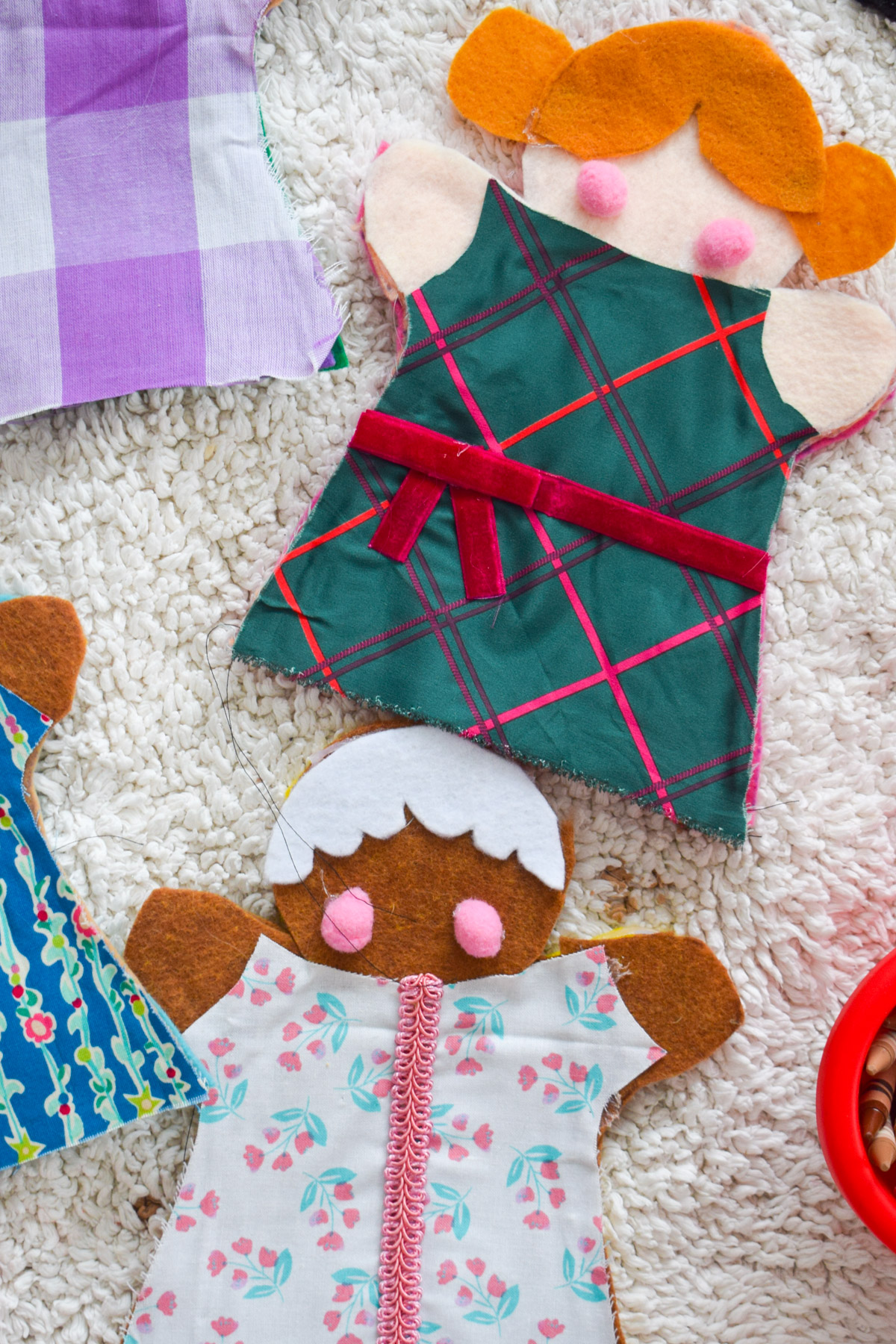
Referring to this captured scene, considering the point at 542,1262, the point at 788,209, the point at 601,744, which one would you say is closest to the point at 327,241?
the point at 788,209

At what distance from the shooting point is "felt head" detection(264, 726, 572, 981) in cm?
99

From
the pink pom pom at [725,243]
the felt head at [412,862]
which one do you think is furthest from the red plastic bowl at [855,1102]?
the pink pom pom at [725,243]

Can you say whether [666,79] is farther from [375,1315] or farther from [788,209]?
[375,1315]

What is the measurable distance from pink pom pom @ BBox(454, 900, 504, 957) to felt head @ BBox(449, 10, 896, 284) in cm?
67

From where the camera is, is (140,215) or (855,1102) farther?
(140,215)

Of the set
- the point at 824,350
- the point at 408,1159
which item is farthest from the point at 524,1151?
the point at 824,350

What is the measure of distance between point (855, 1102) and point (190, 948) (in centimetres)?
63

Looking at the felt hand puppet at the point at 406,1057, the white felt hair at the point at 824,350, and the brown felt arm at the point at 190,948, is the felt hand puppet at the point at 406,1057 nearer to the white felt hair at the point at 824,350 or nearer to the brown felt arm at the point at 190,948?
the brown felt arm at the point at 190,948

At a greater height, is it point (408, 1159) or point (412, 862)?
point (412, 862)

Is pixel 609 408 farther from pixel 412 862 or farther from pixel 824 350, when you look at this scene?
pixel 412 862

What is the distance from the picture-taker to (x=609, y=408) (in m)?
1.01

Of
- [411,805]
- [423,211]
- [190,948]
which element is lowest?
[190,948]

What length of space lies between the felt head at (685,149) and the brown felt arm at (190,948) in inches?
30.5

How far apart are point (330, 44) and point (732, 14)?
1.39ft
